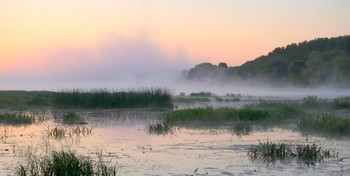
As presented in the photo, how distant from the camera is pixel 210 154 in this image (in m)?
11.6

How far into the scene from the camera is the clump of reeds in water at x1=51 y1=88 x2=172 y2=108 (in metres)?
28.0

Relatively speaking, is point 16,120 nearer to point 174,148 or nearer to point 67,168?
point 174,148

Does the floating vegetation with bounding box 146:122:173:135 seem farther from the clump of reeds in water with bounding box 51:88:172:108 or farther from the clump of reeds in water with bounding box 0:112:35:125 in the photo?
the clump of reeds in water with bounding box 51:88:172:108

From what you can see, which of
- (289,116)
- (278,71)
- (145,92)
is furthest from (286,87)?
(289,116)

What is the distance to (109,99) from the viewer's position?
2808 centimetres

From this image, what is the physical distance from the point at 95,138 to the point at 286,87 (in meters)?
65.1

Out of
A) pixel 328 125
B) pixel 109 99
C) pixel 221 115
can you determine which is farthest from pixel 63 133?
pixel 109 99

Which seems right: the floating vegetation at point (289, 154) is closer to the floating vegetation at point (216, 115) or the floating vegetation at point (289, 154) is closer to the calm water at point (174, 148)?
the calm water at point (174, 148)

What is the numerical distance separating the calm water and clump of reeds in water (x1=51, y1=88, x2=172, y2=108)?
9.30m

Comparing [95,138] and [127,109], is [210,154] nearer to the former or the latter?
[95,138]

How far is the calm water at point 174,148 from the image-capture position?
9.81 m

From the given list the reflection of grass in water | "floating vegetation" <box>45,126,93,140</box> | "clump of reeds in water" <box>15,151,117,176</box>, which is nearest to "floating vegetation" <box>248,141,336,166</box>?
"clump of reeds in water" <box>15,151,117,176</box>

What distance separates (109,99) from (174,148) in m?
16.0

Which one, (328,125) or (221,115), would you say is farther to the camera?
(221,115)
